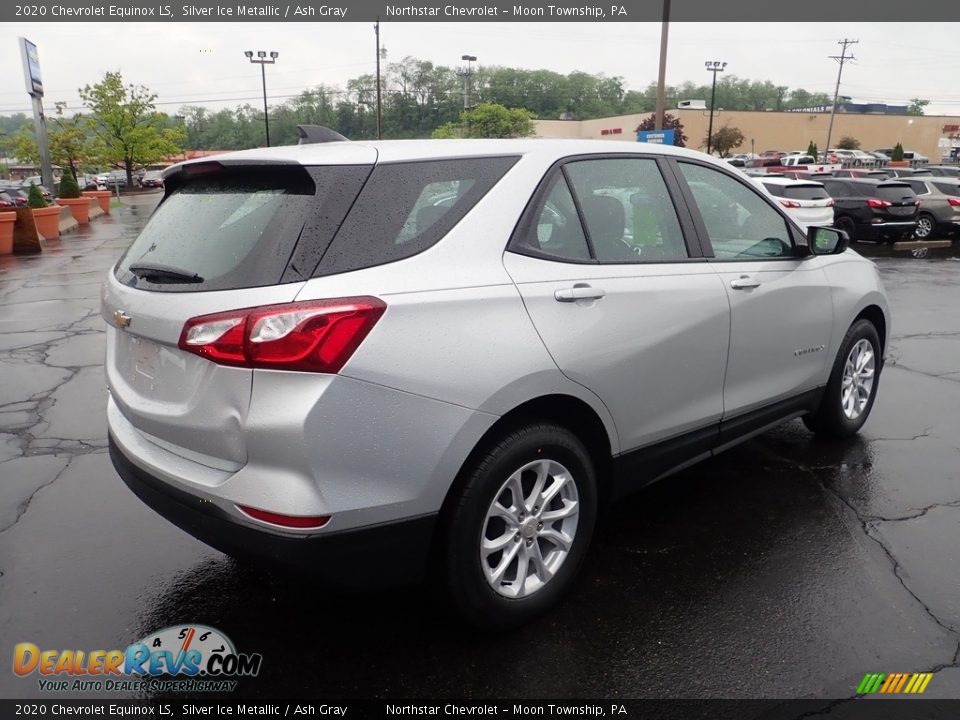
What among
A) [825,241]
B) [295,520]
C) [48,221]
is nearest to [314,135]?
[295,520]

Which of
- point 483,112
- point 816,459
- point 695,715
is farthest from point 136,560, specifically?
point 483,112

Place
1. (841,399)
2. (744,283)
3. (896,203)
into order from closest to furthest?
1. (744,283)
2. (841,399)
3. (896,203)

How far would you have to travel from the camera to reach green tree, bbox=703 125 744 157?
76938 mm

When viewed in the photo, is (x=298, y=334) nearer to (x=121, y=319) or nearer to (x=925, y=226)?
(x=121, y=319)

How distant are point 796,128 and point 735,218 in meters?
95.6

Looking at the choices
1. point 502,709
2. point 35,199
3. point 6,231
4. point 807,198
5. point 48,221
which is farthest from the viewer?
point 48,221

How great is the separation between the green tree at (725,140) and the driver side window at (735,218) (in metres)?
78.5

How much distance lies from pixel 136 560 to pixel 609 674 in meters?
2.20

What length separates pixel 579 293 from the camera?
2.80 metres

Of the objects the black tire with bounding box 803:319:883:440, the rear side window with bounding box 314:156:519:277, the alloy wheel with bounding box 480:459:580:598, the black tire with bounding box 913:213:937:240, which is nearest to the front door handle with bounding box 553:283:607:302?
the rear side window with bounding box 314:156:519:277

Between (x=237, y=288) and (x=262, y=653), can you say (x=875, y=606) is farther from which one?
(x=237, y=288)

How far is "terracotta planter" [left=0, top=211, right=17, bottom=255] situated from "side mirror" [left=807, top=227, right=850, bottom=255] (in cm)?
1709

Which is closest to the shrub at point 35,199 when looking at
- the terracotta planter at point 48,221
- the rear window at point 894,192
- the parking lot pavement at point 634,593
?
the terracotta planter at point 48,221

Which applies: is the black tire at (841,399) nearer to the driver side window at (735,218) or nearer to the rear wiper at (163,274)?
the driver side window at (735,218)
